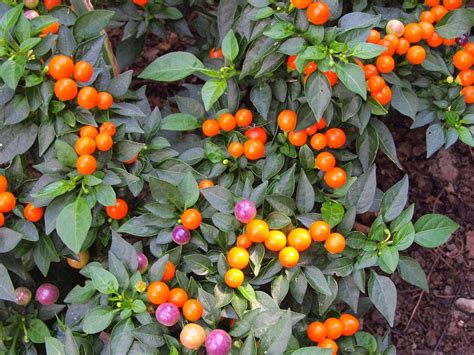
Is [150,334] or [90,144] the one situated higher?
[90,144]

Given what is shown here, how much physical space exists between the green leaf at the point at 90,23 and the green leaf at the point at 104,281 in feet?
2.58

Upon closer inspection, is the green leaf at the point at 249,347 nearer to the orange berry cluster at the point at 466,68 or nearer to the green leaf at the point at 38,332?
the green leaf at the point at 38,332

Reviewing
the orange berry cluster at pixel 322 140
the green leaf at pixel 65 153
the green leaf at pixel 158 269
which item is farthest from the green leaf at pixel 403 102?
the green leaf at pixel 65 153

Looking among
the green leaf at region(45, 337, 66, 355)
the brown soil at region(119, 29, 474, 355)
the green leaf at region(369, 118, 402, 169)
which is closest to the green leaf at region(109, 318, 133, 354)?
the green leaf at region(45, 337, 66, 355)

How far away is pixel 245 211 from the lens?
179 cm

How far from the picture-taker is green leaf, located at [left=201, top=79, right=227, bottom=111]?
2.02 m

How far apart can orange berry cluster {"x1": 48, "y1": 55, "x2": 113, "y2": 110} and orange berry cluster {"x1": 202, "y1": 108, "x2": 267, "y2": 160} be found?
462 millimetres

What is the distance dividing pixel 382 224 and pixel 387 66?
1.78 feet

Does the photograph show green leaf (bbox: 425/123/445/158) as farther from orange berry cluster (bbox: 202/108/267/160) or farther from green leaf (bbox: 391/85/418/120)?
orange berry cluster (bbox: 202/108/267/160)

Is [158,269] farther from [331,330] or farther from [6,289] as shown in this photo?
[331,330]

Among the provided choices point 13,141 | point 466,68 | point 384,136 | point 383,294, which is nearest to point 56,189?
point 13,141

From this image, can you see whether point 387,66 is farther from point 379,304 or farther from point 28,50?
point 28,50

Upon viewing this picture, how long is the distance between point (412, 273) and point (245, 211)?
2.01 feet

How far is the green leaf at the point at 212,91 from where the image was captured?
2016 mm
